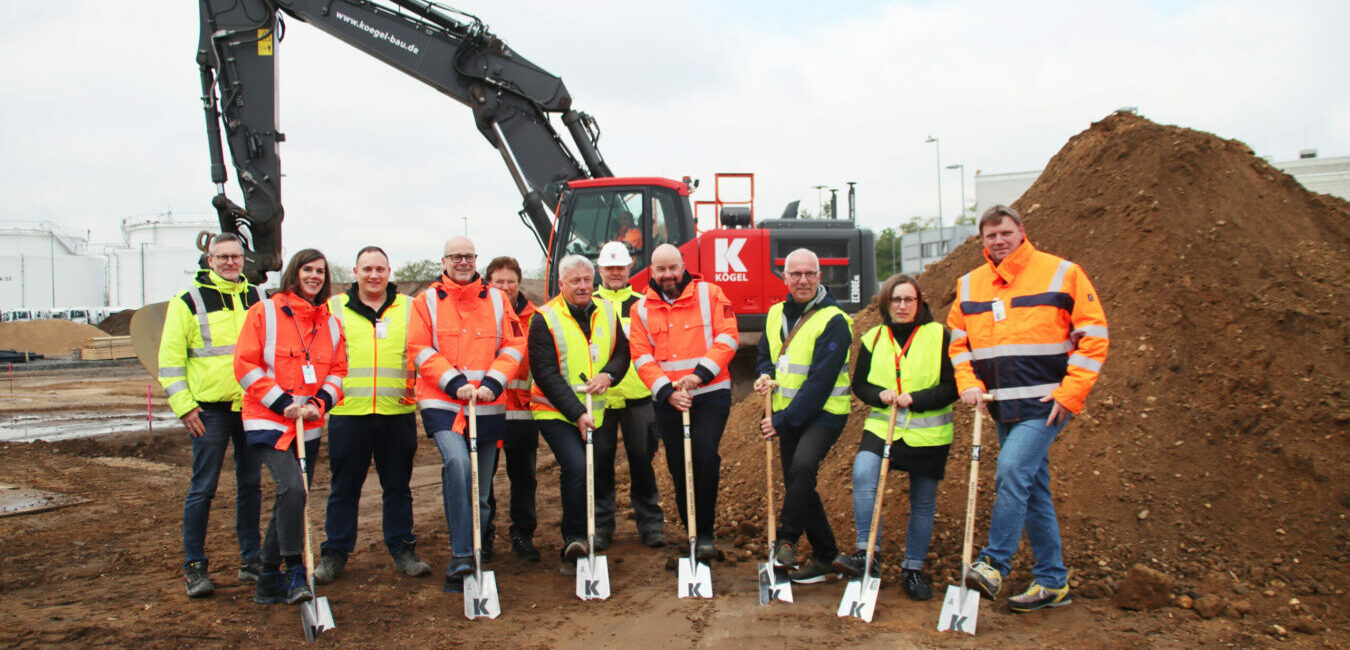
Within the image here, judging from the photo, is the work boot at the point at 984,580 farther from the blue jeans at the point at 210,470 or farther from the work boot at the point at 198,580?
the work boot at the point at 198,580

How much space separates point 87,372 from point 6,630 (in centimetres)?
2266

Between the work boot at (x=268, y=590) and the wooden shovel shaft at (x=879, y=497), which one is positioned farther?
the work boot at (x=268, y=590)

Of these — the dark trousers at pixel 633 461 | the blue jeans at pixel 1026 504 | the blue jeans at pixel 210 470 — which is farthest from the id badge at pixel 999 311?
the blue jeans at pixel 210 470

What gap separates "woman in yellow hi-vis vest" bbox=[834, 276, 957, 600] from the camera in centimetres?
498

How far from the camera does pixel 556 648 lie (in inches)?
175

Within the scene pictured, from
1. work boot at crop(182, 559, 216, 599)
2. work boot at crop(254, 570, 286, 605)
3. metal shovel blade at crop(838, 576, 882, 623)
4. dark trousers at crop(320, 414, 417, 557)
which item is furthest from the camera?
dark trousers at crop(320, 414, 417, 557)

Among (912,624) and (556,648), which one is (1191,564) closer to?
(912,624)

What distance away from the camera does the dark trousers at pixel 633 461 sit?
241 inches

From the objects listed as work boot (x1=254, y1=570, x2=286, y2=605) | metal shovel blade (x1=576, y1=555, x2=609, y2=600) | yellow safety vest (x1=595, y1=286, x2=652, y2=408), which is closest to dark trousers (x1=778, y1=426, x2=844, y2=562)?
metal shovel blade (x1=576, y1=555, x2=609, y2=600)

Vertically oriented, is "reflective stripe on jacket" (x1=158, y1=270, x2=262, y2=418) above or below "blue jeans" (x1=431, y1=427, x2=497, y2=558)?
above

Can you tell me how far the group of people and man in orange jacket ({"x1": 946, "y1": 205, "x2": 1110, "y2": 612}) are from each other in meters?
0.01

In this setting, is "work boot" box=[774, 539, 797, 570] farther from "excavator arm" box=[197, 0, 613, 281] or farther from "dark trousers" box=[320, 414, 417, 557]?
"excavator arm" box=[197, 0, 613, 281]

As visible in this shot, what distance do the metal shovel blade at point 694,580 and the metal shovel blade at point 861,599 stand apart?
2.49ft

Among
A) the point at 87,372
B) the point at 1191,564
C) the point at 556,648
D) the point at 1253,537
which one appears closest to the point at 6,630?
the point at 556,648
